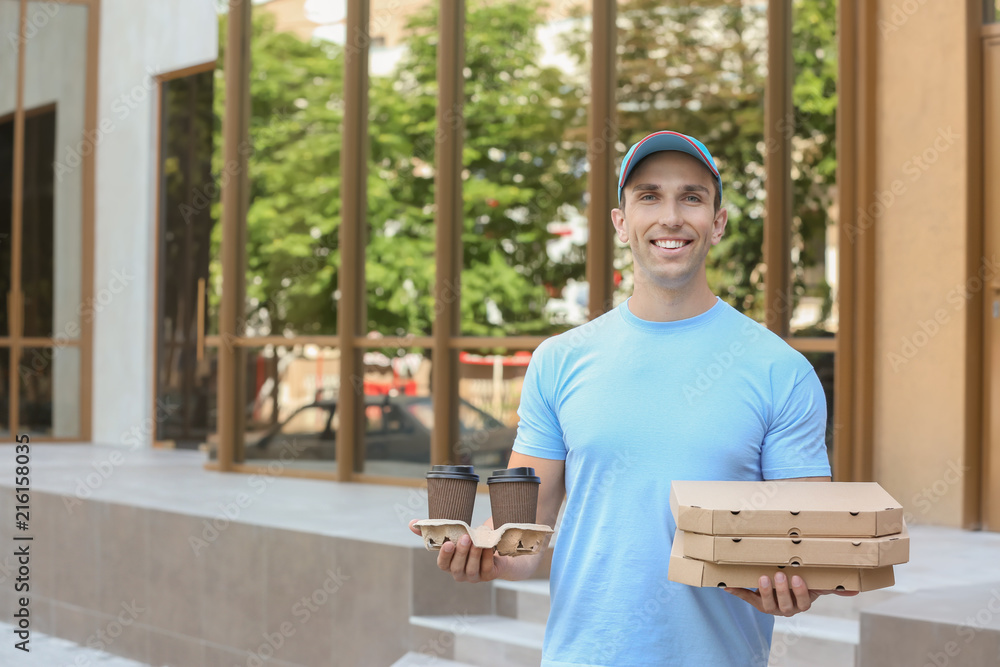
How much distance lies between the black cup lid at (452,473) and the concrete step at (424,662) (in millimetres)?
2926

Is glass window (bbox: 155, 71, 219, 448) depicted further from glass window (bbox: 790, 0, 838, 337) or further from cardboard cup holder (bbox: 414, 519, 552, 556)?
cardboard cup holder (bbox: 414, 519, 552, 556)

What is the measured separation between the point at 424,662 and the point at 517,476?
10.00 ft

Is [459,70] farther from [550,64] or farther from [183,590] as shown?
[183,590]

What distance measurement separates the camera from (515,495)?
1.86 m

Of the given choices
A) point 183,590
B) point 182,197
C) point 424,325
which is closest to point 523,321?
point 424,325

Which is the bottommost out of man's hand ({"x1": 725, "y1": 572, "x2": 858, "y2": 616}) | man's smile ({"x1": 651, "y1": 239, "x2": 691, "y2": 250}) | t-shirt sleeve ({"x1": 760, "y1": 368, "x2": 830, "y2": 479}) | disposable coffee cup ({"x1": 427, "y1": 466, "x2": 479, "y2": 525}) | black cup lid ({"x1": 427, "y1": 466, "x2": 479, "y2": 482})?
man's hand ({"x1": 725, "y1": 572, "x2": 858, "y2": 616})

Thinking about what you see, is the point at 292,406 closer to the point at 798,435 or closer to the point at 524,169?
→ the point at 524,169

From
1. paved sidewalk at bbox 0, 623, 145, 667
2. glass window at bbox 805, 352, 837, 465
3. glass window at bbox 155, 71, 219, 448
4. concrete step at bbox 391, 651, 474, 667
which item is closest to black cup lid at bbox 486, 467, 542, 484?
concrete step at bbox 391, 651, 474, 667

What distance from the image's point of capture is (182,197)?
10.5m

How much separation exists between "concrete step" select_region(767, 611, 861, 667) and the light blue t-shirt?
96.0 inches

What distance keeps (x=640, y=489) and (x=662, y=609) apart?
203 mm

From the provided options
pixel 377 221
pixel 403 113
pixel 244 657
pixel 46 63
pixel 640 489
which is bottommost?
pixel 244 657

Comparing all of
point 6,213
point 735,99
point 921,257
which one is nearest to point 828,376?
point 921,257

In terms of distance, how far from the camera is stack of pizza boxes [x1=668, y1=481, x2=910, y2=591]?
163 centimetres
